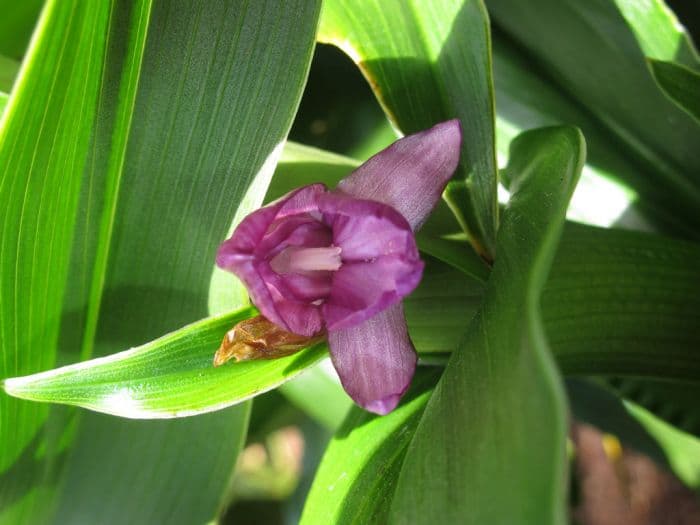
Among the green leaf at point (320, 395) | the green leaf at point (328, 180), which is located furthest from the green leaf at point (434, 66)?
the green leaf at point (320, 395)

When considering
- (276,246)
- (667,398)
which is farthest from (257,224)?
(667,398)

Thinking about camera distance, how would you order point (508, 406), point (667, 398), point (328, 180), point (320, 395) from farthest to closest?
point (320, 395)
point (667, 398)
point (328, 180)
point (508, 406)

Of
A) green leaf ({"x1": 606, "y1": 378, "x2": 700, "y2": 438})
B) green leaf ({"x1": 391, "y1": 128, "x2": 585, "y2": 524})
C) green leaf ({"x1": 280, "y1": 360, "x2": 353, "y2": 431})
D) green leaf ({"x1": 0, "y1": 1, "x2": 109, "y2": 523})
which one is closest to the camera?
green leaf ({"x1": 391, "y1": 128, "x2": 585, "y2": 524})

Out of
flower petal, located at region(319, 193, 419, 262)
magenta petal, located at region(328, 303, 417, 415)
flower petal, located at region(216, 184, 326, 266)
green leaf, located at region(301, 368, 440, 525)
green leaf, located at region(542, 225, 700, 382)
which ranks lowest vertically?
green leaf, located at region(301, 368, 440, 525)

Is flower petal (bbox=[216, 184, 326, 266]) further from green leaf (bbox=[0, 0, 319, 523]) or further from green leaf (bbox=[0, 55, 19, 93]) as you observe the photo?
green leaf (bbox=[0, 55, 19, 93])

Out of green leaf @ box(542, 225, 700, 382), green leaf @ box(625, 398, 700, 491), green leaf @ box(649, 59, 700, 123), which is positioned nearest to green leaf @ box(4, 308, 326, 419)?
green leaf @ box(542, 225, 700, 382)

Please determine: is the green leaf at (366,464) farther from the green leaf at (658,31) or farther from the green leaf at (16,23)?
the green leaf at (16,23)

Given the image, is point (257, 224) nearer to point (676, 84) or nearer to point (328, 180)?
point (328, 180)
